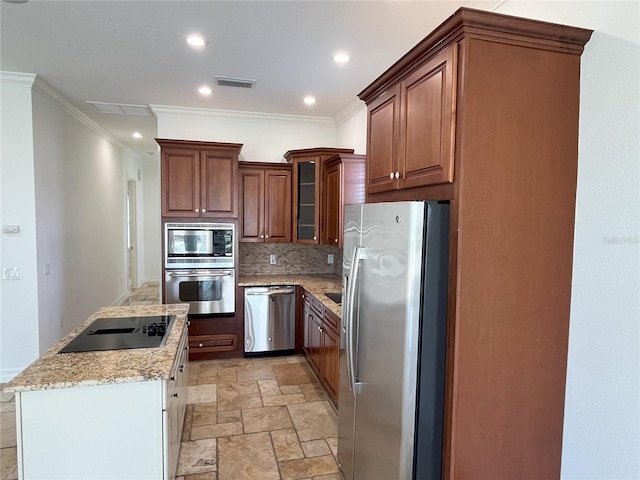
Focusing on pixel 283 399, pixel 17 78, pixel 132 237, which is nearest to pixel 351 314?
pixel 283 399

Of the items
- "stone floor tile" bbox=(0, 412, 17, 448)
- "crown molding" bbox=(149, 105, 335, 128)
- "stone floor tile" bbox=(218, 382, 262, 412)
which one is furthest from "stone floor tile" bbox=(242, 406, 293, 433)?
"crown molding" bbox=(149, 105, 335, 128)

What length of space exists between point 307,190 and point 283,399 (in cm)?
231

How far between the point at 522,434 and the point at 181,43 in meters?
3.30

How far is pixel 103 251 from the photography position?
6086 millimetres

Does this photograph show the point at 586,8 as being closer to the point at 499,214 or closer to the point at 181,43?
the point at 499,214

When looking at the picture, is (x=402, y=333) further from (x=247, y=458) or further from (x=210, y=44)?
(x=210, y=44)

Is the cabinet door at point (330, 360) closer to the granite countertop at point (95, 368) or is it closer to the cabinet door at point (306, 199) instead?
the cabinet door at point (306, 199)

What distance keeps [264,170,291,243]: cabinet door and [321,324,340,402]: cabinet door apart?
1567mm

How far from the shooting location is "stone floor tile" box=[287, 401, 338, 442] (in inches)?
115

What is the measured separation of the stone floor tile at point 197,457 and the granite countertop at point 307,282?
1.48m

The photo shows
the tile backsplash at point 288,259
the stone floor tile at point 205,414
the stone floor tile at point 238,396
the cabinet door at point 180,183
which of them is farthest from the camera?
the tile backsplash at point 288,259

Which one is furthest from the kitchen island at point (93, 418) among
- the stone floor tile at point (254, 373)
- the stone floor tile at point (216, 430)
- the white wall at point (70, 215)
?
the white wall at point (70, 215)

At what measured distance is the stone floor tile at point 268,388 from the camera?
11.7ft

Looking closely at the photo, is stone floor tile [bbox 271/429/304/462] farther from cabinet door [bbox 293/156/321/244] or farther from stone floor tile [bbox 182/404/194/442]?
cabinet door [bbox 293/156/321/244]
